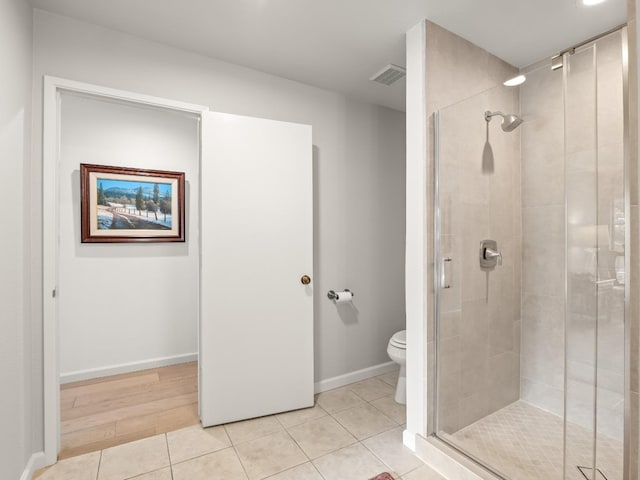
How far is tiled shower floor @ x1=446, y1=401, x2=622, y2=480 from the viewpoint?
126 cm

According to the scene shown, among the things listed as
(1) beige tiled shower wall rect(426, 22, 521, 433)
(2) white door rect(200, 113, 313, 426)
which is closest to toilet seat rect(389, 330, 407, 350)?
(1) beige tiled shower wall rect(426, 22, 521, 433)

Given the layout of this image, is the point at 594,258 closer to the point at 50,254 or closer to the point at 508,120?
the point at 508,120

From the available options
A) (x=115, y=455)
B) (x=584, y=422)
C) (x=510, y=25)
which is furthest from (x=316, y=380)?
(x=510, y=25)

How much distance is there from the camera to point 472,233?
6.29ft

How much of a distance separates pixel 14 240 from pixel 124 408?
4.87ft

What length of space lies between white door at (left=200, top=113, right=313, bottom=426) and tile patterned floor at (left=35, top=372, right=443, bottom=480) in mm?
145

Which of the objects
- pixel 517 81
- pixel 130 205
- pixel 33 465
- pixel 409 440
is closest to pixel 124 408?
pixel 33 465

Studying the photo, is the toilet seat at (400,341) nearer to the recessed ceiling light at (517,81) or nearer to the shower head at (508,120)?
the shower head at (508,120)

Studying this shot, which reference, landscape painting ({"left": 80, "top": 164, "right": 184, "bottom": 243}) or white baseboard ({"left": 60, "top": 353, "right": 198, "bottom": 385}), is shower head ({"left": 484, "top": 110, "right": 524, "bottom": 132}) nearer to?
landscape painting ({"left": 80, "top": 164, "right": 184, "bottom": 243})

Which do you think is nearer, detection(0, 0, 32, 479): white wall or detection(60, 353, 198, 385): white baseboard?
detection(0, 0, 32, 479): white wall

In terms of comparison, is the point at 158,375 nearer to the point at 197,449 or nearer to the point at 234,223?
the point at 197,449

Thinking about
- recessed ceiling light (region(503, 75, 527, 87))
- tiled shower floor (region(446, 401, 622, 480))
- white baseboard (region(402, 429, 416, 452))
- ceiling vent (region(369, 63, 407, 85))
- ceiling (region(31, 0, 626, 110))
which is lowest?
white baseboard (region(402, 429, 416, 452))

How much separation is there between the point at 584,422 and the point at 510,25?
6.62 feet

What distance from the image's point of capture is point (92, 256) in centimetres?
283
